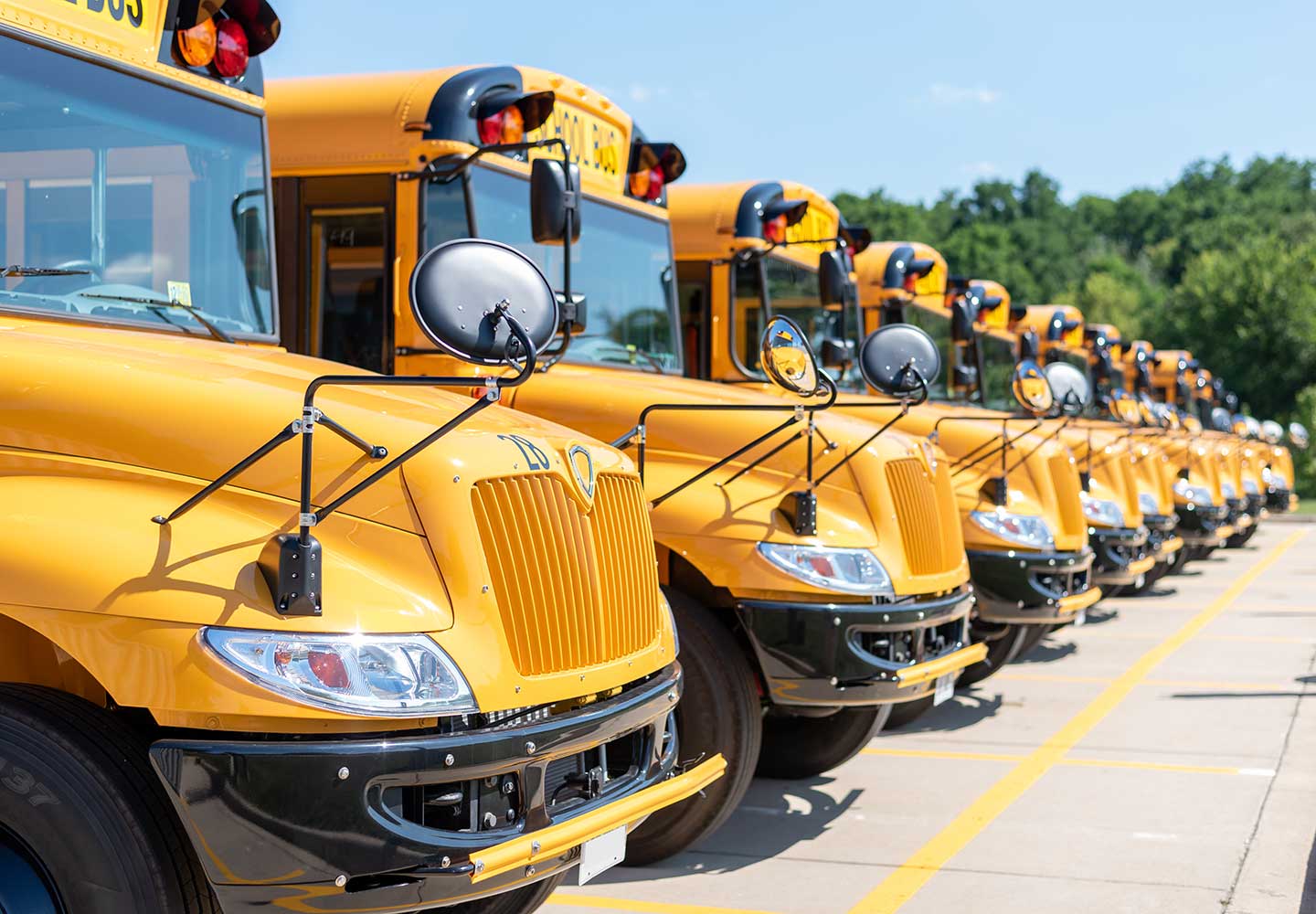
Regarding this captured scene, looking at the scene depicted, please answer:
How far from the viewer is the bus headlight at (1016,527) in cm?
854

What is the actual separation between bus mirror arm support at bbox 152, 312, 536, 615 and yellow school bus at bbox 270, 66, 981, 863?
202 cm

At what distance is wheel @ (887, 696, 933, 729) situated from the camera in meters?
7.88

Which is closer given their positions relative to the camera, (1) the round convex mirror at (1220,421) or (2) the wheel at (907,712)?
(2) the wheel at (907,712)

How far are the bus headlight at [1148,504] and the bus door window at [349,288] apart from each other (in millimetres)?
8968

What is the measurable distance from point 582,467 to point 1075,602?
5.42 metres

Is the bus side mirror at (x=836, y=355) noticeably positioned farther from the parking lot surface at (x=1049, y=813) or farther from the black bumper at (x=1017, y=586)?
the parking lot surface at (x=1049, y=813)

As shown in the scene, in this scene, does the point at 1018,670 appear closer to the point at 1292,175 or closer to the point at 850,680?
the point at 850,680

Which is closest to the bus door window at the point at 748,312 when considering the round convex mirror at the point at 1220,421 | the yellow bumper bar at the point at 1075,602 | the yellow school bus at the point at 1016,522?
the yellow school bus at the point at 1016,522

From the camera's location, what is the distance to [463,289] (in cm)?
344

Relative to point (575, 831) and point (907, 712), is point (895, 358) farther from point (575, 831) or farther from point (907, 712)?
point (575, 831)

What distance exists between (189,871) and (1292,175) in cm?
10403

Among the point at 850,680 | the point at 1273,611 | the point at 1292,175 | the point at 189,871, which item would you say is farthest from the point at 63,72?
the point at 1292,175

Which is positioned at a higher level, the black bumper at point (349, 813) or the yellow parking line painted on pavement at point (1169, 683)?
the black bumper at point (349, 813)

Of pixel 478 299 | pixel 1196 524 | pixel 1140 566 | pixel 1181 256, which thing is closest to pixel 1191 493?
pixel 1196 524
